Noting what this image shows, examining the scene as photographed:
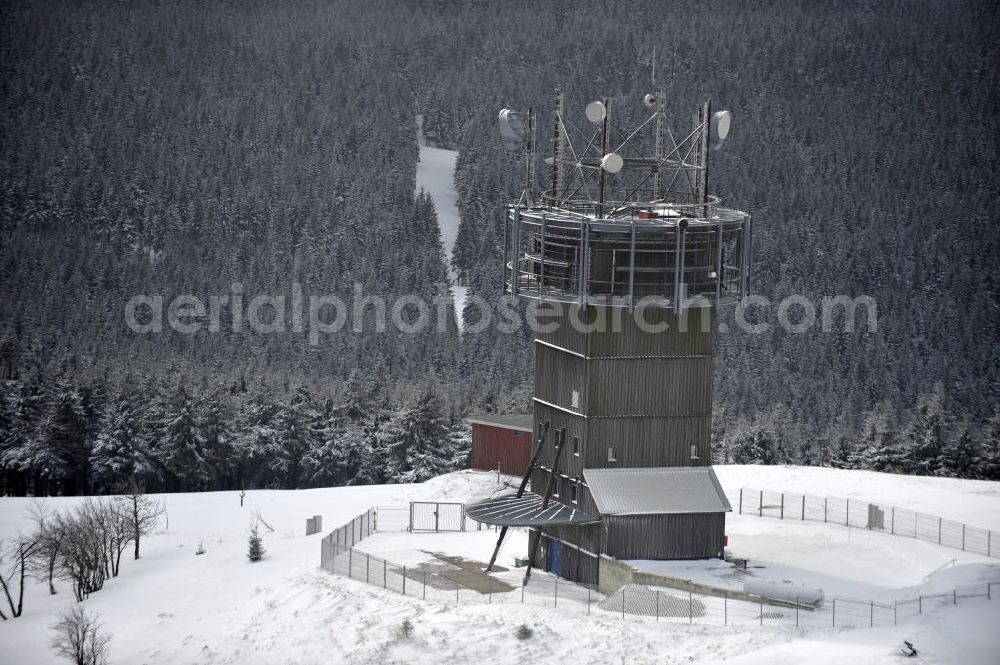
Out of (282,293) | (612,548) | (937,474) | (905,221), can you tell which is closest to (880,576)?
(612,548)

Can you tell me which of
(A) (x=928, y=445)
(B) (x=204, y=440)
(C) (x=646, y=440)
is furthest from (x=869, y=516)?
(B) (x=204, y=440)

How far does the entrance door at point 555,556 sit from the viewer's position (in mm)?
49281

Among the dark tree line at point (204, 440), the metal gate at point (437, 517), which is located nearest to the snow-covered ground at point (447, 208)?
the dark tree line at point (204, 440)

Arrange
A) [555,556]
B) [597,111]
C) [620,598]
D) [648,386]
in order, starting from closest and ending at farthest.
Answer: [620,598], [648,386], [597,111], [555,556]

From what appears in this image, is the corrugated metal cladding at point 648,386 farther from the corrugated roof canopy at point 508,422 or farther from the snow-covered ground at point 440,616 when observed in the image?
the corrugated roof canopy at point 508,422

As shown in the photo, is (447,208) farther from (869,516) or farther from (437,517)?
(869,516)

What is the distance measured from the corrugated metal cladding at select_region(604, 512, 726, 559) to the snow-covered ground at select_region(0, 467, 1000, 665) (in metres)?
2.18

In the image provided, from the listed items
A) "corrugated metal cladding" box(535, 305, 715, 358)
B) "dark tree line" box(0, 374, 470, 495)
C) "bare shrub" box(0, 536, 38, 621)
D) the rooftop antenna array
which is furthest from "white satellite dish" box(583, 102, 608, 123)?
"dark tree line" box(0, 374, 470, 495)

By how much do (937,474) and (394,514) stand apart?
37000mm

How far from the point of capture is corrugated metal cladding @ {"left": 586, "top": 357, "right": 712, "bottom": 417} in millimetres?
47656

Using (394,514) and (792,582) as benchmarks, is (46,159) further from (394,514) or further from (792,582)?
(792,582)

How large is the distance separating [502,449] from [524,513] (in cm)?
1756

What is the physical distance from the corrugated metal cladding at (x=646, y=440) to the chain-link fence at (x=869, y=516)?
883 cm

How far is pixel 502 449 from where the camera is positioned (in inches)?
2586
